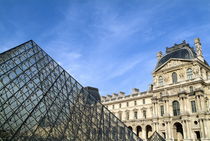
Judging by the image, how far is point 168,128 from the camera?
33.3 meters

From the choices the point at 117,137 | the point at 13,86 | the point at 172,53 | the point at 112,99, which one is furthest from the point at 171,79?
the point at 13,86

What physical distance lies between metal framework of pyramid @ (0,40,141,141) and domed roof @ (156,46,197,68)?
76.4 feet

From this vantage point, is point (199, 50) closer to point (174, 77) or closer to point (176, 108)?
point (174, 77)

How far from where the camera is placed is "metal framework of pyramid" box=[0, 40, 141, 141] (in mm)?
12633

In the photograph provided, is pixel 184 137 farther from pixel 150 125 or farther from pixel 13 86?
pixel 13 86

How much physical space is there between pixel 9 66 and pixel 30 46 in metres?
4.68

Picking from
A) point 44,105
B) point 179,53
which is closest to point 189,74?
point 179,53

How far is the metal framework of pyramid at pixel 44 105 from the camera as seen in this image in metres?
12.6

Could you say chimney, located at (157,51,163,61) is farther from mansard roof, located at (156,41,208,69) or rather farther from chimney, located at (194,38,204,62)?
chimney, located at (194,38,204,62)

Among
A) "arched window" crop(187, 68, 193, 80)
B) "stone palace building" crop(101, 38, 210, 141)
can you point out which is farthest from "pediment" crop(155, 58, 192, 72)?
"arched window" crop(187, 68, 193, 80)

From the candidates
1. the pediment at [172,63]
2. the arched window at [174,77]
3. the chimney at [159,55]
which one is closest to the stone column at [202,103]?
the arched window at [174,77]

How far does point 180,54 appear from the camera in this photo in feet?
122

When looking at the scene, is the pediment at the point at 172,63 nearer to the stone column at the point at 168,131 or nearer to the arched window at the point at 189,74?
the arched window at the point at 189,74

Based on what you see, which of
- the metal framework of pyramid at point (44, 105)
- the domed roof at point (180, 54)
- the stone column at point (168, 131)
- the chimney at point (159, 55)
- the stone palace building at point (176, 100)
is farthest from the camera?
the chimney at point (159, 55)
